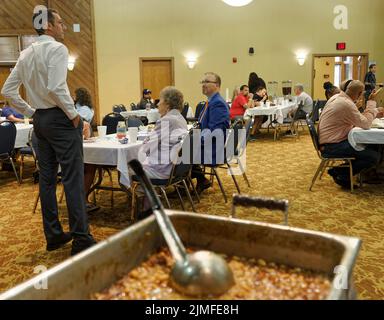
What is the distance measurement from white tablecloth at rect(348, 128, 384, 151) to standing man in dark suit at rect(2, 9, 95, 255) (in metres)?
2.77

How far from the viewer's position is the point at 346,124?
13.7 ft

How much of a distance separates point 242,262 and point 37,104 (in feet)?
6.10

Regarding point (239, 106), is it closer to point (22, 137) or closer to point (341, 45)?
point (22, 137)

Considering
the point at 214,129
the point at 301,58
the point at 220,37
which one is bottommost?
the point at 214,129

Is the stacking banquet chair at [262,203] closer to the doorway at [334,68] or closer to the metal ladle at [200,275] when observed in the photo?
the metal ladle at [200,275]

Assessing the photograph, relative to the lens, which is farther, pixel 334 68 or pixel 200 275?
pixel 334 68

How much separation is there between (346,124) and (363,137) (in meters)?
0.21

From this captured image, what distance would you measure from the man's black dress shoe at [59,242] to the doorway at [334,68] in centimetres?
995

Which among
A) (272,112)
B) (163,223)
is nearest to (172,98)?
(163,223)

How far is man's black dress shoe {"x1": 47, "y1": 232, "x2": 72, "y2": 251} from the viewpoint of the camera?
2.89 metres

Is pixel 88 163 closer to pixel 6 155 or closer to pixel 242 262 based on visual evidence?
pixel 6 155

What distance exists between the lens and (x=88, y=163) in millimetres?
3475

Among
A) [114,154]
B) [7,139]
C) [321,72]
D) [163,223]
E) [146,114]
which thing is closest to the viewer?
[163,223]
